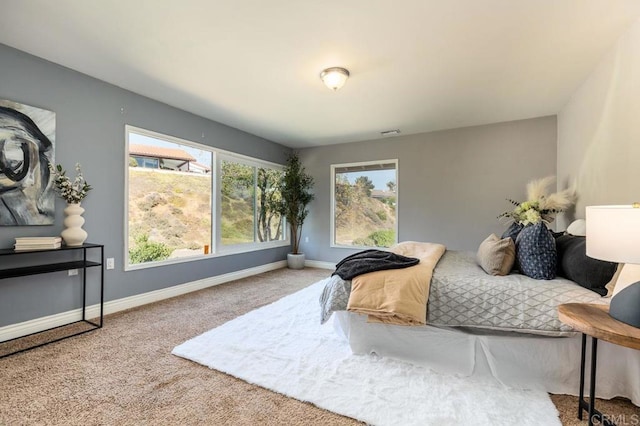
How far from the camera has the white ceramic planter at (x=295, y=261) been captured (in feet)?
18.4

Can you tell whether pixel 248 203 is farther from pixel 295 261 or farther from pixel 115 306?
pixel 115 306

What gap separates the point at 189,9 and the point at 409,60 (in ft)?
6.10

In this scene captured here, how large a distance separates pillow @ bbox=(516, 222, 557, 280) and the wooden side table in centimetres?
49

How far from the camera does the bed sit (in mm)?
1685

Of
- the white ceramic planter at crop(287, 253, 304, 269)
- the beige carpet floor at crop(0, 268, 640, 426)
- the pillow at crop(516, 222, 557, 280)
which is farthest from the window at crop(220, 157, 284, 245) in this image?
the pillow at crop(516, 222, 557, 280)

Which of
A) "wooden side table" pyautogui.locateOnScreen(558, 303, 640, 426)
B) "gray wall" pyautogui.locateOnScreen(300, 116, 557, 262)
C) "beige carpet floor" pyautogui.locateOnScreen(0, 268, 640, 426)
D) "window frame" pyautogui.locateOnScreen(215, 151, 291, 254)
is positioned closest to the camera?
"wooden side table" pyautogui.locateOnScreen(558, 303, 640, 426)

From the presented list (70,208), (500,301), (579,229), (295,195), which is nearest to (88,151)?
(70,208)

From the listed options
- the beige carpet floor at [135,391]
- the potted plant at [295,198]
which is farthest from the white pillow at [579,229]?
the potted plant at [295,198]

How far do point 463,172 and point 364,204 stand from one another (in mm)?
1796

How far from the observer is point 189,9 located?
2.02 m

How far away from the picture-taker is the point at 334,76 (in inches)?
110

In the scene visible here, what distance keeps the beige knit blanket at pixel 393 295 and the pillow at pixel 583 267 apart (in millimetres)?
909

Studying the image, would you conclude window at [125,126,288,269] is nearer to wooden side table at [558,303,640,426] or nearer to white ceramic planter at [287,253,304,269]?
white ceramic planter at [287,253,304,269]

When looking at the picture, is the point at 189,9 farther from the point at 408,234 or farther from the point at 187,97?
the point at 408,234
